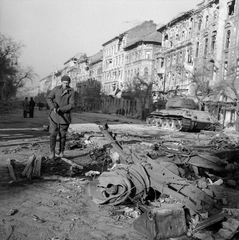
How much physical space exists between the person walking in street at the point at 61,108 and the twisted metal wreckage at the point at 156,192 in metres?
2.77

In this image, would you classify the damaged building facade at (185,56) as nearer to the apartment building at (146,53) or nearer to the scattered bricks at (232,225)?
the apartment building at (146,53)

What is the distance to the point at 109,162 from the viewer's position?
6902mm

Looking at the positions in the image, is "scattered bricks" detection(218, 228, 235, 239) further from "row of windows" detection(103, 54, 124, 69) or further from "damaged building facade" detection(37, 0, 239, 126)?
"row of windows" detection(103, 54, 124, 69)

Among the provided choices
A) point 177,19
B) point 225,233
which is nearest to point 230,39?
Result: point 177,19

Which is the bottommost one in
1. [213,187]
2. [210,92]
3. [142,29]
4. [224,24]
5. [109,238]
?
[109,238]

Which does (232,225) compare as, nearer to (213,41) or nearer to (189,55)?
(213,41)

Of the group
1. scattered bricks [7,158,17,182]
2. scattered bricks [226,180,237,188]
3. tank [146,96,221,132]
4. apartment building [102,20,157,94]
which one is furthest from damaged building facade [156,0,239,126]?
scattered bricks [7,158,17,182]

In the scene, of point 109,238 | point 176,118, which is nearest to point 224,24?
point 176,118

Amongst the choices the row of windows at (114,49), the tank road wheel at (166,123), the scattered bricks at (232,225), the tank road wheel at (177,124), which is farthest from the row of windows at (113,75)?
the scattered bricks at (232,225)

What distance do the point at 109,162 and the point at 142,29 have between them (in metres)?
60.6

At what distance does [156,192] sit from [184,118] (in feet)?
57.1

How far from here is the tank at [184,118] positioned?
2102 cm

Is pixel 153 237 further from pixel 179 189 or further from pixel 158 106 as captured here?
pixel 158 106

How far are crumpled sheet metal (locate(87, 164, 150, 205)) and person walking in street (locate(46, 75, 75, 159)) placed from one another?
2952 mm
